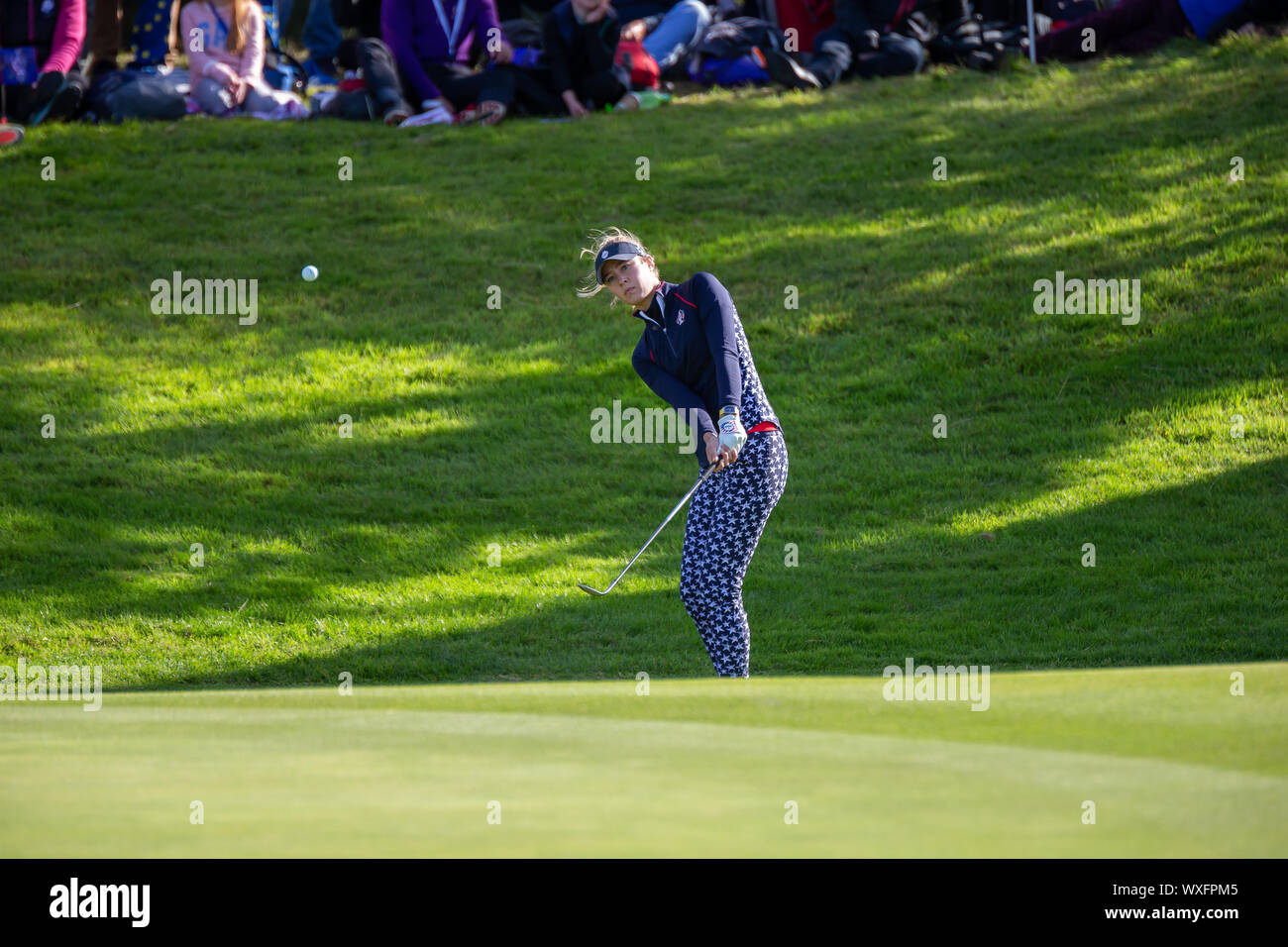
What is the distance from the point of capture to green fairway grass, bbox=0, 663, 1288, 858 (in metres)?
2.93

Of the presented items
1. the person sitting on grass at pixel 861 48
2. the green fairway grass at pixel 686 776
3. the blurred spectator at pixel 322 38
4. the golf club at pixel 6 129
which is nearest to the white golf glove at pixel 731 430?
the green fairway grass at pixel 686 776

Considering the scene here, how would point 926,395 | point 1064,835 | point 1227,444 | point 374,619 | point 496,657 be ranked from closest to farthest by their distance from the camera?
point 1064,835 < point 496,657 < point 374,619 < point 1227,444 < point 926,395

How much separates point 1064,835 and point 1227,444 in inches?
350

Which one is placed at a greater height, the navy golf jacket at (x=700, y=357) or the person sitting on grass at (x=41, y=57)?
the person sitting on grass at (x=41, y=57)

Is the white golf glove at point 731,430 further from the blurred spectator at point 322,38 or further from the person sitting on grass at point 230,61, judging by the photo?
the blurred spectator at point 322,38

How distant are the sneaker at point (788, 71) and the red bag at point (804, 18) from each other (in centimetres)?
45

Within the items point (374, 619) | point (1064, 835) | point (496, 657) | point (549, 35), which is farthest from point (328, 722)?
point (549, 35)

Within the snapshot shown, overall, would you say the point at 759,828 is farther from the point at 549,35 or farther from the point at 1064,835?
the point at 549,35

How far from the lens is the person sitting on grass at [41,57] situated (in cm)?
1457

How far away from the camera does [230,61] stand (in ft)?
49.5

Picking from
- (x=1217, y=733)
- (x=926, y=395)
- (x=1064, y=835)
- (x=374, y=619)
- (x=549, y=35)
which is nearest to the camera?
(x=1064, y=835)

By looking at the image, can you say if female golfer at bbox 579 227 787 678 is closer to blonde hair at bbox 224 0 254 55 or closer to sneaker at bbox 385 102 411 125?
sneaker at bbox 385 102 411 125

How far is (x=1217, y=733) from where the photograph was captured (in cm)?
382

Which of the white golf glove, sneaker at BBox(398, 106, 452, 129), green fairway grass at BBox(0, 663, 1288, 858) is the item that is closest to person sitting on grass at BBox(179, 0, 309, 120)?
sneaker at BBox(398, 106, 452, 129)
